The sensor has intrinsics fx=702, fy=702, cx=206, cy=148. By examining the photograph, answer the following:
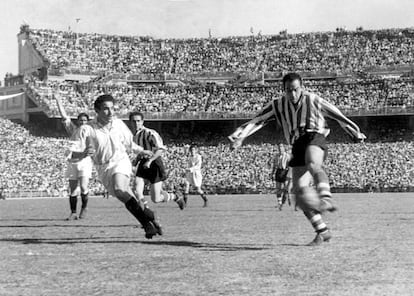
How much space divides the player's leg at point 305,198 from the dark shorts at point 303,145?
0.10m

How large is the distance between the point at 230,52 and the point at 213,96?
349 inches

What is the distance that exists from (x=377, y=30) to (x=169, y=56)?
20.1 metres

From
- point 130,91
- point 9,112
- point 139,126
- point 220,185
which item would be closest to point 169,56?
point 130,91

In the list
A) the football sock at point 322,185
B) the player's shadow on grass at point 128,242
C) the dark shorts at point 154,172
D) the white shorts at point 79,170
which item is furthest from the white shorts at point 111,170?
the white shorts at point 79,170

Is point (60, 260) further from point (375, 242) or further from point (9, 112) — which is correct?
point (9, 112)

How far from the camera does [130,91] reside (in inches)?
2373

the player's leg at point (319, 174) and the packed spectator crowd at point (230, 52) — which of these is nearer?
the player's leg at point (319, 174)

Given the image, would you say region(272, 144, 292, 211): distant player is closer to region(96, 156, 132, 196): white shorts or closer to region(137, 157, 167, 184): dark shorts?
region(137, 157, 167, 184): dark shorts

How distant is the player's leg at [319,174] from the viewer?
27.3 feet

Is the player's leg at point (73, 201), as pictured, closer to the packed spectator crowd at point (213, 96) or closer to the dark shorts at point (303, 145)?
the dark shorts at point (303, 145)

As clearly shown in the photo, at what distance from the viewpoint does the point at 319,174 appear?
877 cm

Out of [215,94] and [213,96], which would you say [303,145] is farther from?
[215,94]

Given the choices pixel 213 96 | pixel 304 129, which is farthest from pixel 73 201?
pixel 213 96

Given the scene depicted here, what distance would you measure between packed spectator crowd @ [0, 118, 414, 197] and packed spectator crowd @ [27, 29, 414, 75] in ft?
38.6
